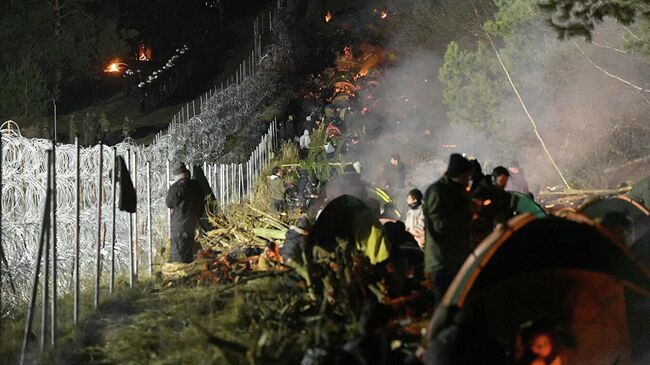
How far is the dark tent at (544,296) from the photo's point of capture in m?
6.23

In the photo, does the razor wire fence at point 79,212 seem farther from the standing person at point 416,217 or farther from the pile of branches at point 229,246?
the standing person at point 416,217

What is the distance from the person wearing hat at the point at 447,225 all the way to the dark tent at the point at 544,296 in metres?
0.93

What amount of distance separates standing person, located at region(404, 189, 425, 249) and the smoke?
9.08 metres

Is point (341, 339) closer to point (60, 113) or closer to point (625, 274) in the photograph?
point (625, 274)

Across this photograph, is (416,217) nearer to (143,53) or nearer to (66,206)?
(66,206)

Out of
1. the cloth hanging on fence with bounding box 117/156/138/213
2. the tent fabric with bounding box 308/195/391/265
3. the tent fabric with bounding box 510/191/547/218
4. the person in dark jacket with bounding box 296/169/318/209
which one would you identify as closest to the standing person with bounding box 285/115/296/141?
the person in dark jacket with bounding box 296/169/318/209

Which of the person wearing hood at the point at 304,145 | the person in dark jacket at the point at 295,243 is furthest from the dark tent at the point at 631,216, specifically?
the person wearing hood at the point at 304,145

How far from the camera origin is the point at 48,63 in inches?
1693

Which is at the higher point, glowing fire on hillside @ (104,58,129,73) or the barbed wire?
glowing fire on hillside @ (104,58,129,73)

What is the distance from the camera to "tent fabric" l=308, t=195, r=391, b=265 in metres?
9.16

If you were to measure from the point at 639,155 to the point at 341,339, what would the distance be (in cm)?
1623

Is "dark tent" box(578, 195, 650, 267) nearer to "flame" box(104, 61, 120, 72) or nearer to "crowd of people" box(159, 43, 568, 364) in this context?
"crowd of people" box(159, 43, 568, 364)

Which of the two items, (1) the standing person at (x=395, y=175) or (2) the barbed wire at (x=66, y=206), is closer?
(2) the barbed wire at (x=66, y=206)

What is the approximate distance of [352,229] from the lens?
927 cm
